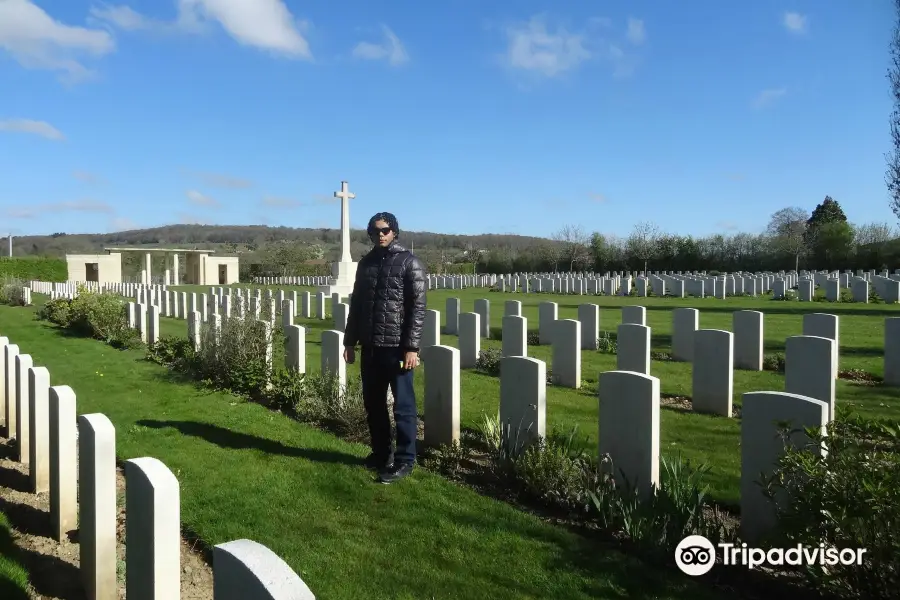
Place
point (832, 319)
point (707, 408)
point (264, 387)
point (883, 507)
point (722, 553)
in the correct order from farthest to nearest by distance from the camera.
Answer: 1. point (832, 319)
2. point (264, 387)
3. point (707, 408)
4. point (722, 553)
5. point (883, 507)

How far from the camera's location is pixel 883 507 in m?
2.88

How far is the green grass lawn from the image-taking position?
330 cm

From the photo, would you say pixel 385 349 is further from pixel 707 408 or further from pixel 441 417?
pixel 707 408

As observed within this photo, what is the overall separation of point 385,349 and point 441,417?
3.78 ft

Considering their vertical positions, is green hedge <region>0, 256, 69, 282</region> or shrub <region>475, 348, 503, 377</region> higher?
green hedge <region>0, 256, 69, 282</region>

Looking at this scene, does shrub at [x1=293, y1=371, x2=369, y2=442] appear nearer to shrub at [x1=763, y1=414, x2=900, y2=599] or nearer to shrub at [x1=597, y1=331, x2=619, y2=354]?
shrub at [x1=763, y1=414, x2=900, y2=599]

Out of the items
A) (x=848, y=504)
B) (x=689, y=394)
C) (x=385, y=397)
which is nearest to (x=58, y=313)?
(x=385, y=397)

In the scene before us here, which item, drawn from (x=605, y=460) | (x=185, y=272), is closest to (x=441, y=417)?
(x=605, y=460)

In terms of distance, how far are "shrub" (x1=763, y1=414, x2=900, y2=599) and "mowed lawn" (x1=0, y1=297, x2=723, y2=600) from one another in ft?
1.98

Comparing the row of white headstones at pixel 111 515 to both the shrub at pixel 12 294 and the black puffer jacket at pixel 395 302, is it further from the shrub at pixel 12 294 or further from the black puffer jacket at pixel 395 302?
the shrub at pixel 12 294

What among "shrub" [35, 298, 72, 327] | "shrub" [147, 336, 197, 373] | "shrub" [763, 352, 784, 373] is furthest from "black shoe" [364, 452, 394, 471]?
"shrub" [35, 298, 72, 327]

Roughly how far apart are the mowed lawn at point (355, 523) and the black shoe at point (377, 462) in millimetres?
108

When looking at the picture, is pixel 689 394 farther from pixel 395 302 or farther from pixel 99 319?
pixel 99 319

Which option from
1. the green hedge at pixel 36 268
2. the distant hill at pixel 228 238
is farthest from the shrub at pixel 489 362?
the distant hill at pixel 228 238
